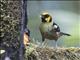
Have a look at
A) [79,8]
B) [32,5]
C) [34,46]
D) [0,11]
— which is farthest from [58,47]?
[79,8]

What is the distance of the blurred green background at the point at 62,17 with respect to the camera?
1.60 meters

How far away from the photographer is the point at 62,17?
6.21 feet

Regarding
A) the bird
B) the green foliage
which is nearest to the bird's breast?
the bird

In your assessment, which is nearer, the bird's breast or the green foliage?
the green foliage

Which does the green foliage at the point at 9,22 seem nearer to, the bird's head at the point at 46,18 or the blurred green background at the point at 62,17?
the blurred green background at the point at 62,17

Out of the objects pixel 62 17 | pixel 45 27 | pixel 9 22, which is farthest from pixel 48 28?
pixel 9 22

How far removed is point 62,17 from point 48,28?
0.90 feet

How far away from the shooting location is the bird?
1.62 m

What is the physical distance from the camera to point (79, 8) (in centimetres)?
190

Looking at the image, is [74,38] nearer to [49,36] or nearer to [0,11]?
[49,36]

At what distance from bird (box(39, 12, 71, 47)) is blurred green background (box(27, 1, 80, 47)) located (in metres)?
0.03

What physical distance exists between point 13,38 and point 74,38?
580mm

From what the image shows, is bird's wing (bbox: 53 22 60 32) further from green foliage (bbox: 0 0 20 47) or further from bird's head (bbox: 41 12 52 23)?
green foliage (bbox: 0 0 20 47)

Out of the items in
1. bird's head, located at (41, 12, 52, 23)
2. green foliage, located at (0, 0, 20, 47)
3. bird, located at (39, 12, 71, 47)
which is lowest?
bird, located at (39, 12, 71, 47)
